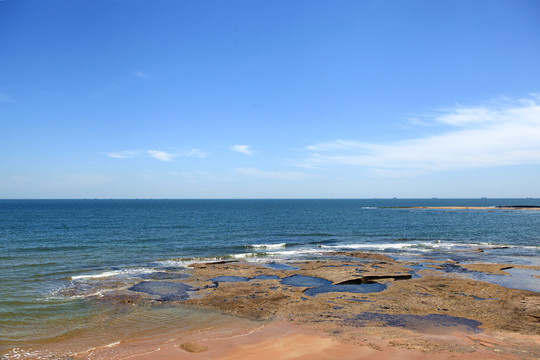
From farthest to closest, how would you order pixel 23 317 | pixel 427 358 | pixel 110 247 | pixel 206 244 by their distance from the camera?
pixel 206 244
pixel 110 247
pixel 23 317
pixel 427 358

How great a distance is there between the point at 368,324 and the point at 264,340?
521 centimetres

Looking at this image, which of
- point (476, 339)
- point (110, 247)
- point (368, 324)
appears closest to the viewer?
point (476, 339)

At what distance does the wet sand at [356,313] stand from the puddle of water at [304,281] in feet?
0.24

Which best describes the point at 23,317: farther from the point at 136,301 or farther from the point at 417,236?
the point at 417,236

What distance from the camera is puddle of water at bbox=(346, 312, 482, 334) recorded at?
51.9ft

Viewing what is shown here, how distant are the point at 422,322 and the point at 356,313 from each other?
315cm

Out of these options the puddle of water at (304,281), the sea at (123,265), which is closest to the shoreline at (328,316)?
the puddle of water at (304,281)

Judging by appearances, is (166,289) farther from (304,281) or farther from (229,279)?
(304,281)

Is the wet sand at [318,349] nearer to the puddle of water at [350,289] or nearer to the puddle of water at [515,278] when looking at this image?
the puddle of water at [350,289]

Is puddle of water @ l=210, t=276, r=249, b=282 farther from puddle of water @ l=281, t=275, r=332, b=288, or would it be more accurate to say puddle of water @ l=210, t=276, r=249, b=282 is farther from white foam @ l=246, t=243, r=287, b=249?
white foam @ l=246, t=243, r=287, b=249

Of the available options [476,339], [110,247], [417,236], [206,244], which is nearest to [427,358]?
[476,339]

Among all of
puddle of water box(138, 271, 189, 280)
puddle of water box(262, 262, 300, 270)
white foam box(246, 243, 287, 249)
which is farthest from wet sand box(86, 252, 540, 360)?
white foam box(246, 243, 287, 249)

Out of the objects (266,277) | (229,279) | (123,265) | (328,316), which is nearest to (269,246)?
(266,277)

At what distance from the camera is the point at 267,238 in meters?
52.4
